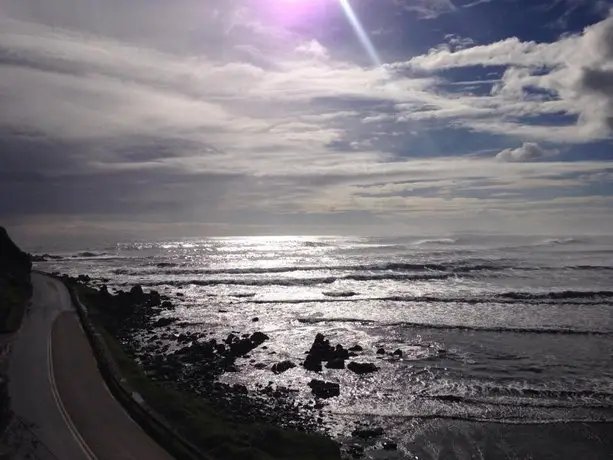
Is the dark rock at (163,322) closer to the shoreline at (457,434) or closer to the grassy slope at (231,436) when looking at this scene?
the shoreline at (457,434)

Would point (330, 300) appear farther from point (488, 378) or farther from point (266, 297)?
point (488, 378)

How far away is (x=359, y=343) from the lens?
28297 mm

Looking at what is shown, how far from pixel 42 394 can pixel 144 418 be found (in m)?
4.07

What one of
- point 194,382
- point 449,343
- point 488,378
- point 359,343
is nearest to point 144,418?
point 194,382

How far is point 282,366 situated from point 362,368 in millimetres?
3541

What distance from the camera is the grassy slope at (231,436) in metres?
12.7

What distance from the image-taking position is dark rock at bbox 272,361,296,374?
74.5 feet

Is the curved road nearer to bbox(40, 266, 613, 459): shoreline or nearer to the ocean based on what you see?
bbox(40, 266, 613, 459): shoreline

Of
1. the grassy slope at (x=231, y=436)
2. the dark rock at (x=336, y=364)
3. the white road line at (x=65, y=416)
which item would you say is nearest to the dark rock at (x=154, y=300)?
the white road line at (x=65, y=416)

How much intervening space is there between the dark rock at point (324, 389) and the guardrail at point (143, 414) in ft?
21.6

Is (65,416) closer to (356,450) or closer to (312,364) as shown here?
(356,450)

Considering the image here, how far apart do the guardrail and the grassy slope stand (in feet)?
0.99

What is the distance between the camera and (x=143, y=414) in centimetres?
1458

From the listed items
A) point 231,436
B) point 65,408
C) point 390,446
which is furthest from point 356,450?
point 65,408
